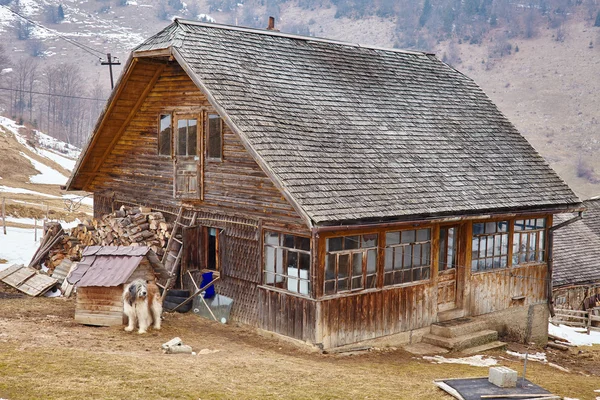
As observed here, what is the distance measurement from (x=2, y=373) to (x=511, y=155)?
48.0ft

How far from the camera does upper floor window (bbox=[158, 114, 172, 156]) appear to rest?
59.6 ft

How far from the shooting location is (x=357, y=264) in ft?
50.2

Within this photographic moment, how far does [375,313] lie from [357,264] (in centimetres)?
130

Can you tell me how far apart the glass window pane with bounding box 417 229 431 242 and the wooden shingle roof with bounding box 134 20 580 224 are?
34.4 inches

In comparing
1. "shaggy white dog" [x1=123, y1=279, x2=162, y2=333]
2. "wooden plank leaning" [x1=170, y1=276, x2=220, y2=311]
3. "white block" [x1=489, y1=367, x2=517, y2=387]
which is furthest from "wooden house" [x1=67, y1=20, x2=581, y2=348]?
"white block" [x1=489, y1=367, x2=517, y2=387]

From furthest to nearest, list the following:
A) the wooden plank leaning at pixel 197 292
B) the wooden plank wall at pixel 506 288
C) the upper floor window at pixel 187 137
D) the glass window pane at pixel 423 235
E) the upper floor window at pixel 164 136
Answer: the wooden plank wall at pixel 506 288 < the upper floor window at pixel 164 136 < the upper floor window at pixel 187 137 < the wooden plank leaning at pixel 197 292 < the glass window pane at pixel 423 235

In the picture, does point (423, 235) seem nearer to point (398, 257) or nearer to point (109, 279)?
point (398, 257)

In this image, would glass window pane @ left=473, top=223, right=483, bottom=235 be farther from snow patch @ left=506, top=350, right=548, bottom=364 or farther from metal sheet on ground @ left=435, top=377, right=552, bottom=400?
metal sheet on ground @ left=435, top=377, right=552, bottom=400

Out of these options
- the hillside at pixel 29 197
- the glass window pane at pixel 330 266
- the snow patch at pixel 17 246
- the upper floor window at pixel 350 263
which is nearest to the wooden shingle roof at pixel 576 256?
the upper floor window at pixel 350 263

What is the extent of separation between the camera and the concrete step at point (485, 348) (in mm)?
16625

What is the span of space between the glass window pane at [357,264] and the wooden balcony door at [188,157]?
4.36 m

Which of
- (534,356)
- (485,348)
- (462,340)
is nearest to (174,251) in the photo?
(462,340)

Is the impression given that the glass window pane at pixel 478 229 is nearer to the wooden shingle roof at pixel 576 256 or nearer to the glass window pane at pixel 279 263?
the glass window pane at pixel 279 263

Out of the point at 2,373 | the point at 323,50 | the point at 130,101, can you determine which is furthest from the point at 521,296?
the point at 2,373
